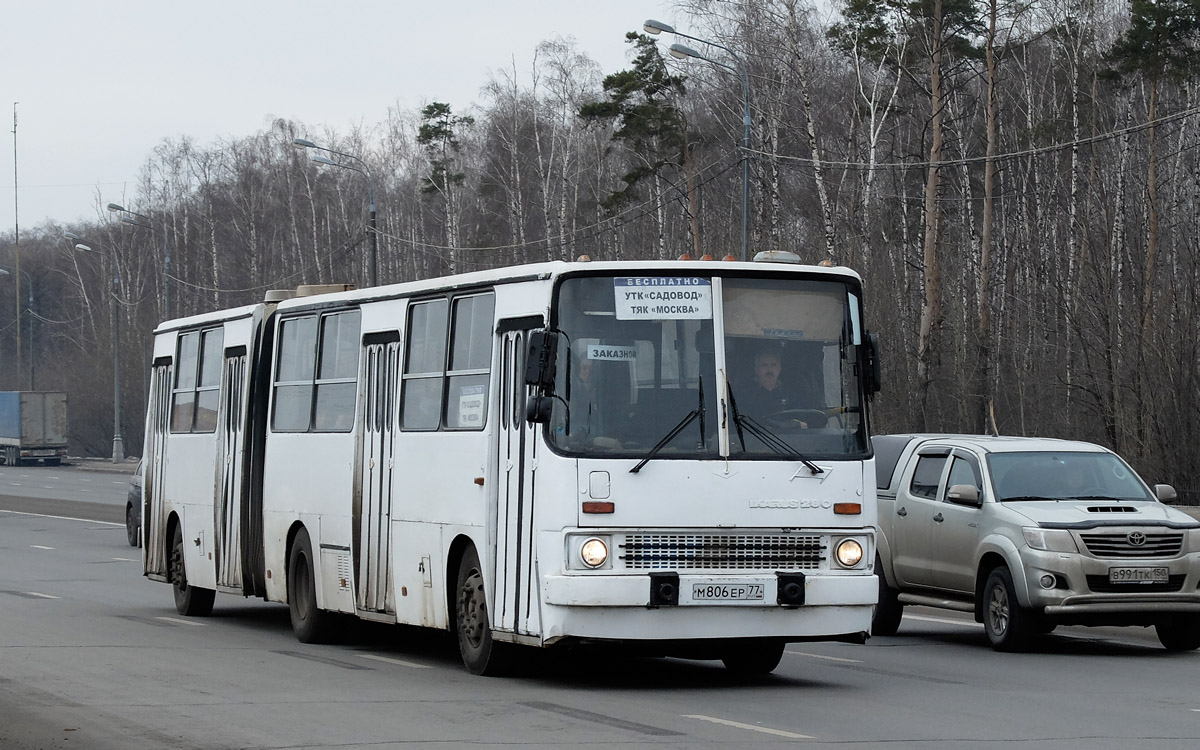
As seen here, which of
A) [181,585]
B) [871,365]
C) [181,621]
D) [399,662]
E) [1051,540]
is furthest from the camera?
[181,585]

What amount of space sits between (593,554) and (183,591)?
28.9 feet

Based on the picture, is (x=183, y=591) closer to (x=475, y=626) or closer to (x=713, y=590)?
(x=475, y=626)

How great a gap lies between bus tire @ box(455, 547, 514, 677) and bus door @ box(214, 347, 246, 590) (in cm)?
508

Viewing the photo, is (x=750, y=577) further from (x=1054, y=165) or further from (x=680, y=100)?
(x=680, y=100)

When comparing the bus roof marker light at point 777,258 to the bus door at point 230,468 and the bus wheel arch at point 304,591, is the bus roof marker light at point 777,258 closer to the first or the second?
the bus wheel arch at point 304,591

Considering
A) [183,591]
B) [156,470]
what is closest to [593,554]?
[183,591]

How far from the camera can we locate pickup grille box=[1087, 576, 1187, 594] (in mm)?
14555

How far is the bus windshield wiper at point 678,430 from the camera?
445 inches

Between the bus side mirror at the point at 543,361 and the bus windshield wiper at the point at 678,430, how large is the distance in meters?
0.75

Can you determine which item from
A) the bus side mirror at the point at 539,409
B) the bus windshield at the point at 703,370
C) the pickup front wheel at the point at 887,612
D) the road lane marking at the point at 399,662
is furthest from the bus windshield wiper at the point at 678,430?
the pickup front wheel at the point at 887,612

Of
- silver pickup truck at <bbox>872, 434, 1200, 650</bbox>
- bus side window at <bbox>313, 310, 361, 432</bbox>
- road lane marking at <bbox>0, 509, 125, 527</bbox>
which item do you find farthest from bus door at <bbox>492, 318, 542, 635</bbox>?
road lane marking at <bbox>0, 509, 125, 527</bbox>

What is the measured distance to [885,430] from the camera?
41688mm

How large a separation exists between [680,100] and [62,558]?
3797 cm

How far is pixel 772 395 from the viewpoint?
11.7 meters
